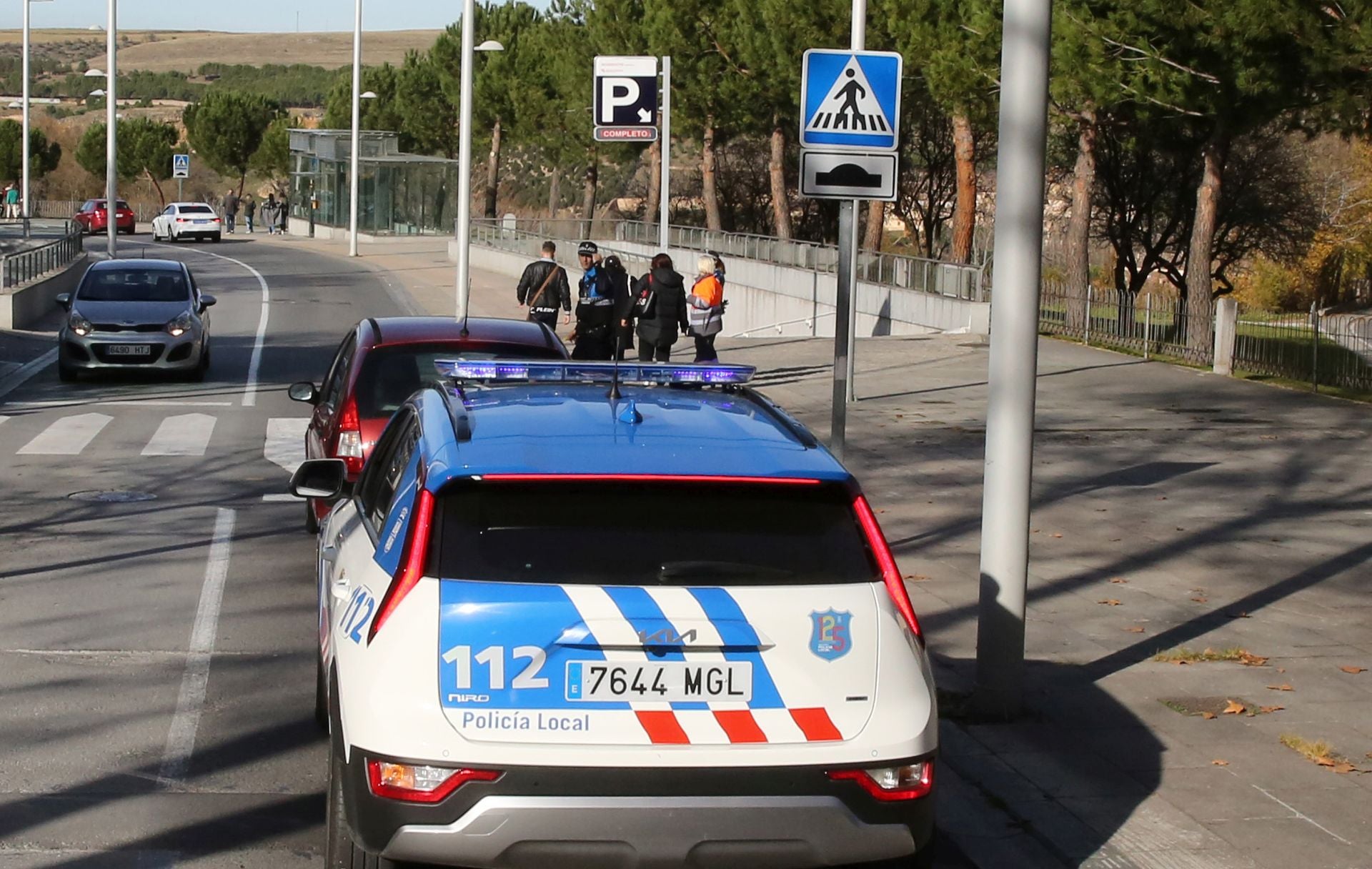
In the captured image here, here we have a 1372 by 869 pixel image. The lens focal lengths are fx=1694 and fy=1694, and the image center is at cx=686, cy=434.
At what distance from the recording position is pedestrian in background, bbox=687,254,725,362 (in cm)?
2059

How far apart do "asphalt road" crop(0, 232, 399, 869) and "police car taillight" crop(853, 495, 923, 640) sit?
7.27ft

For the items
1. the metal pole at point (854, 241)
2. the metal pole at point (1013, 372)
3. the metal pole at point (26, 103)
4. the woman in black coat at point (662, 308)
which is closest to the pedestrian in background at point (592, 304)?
the woman in black coat at point (662, 308)

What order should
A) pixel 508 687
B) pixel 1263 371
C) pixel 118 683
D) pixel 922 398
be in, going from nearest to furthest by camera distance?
pixel 508 687, pixel 118 683, pixel 922 398, pixel 1263 371

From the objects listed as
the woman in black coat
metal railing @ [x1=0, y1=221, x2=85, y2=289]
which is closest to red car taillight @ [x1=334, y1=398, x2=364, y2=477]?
the woman in black coat

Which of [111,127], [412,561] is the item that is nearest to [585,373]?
[412,561]

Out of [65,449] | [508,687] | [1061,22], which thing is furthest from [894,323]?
[508,687]

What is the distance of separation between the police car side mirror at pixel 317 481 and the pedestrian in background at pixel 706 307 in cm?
1383

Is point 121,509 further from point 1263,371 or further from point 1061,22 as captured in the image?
point 1061,22

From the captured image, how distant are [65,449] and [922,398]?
9.80 metres

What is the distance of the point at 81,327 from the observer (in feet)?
69.9

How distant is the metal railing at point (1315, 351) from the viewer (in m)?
21.1

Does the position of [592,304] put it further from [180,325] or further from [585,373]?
[585,373]

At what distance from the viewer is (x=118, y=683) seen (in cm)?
780

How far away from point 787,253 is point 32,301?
1748 cm
